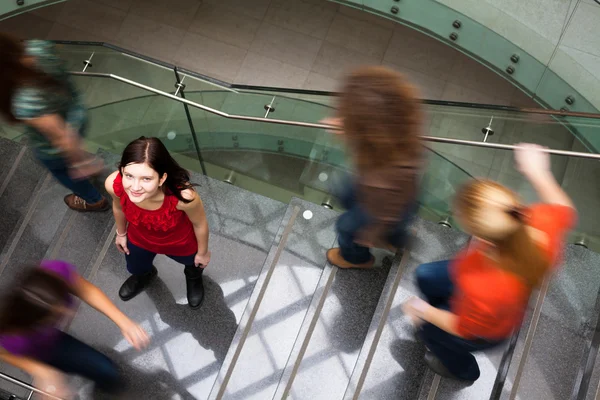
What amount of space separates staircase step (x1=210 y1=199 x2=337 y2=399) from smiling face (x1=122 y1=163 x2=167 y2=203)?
4.84ft

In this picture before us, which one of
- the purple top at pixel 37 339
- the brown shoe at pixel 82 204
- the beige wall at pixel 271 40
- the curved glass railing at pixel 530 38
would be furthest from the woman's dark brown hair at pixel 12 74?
the beige wall at pixel 271 40

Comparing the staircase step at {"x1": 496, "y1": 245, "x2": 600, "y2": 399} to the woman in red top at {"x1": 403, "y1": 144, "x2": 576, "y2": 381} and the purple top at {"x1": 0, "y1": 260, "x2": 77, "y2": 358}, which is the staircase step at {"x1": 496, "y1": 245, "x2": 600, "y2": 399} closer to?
the woman in red top at {"x1": 403, "y1": 144, "x2": 576, "y2": 381}

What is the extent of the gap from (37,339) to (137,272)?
3.85ft

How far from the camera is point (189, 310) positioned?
4.64m

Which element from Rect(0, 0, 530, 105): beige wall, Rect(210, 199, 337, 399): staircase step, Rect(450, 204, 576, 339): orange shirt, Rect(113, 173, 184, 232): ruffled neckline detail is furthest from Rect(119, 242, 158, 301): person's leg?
Rect(0, 0, 530, 105): beige wall

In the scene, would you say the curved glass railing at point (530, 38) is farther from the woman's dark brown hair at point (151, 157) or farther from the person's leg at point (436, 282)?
the woman's dark brown hair at point (151, 157)

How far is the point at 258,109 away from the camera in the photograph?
5066 millimetres

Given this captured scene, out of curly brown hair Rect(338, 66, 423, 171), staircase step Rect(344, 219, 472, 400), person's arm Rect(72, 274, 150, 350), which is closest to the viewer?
curly brown hair Rect(338, 66, 423, 171)

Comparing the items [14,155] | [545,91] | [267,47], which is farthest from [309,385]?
[267,47]

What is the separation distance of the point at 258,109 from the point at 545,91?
11.2 ft

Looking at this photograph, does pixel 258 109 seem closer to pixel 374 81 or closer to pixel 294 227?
pixel 294 227

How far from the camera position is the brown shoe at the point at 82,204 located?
491cm

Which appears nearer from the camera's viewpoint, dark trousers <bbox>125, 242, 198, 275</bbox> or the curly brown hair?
the curly brown hair

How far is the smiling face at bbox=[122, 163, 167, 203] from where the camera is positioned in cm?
325
